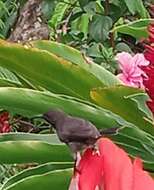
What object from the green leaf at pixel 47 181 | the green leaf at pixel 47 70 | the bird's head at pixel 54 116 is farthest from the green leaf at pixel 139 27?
the bird's head at pixel 54 116

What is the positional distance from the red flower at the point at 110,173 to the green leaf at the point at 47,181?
0.50 meters

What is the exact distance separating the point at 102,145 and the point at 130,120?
21.6 inches

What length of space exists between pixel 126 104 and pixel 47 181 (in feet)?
0.54

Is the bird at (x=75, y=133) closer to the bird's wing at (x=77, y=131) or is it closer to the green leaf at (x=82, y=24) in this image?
the bird's wing at (x=77, y=131)

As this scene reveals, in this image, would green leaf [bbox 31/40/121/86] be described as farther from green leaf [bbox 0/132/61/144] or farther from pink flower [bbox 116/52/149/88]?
pink flower [bbox 116/52/149/88]

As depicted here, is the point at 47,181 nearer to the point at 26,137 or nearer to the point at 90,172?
the point at 26,137

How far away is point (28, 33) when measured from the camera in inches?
111

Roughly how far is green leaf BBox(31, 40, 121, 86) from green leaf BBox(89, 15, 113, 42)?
1231mm

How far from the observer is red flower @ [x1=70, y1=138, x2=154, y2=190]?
627 millimetres

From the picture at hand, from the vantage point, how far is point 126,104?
1146 mm

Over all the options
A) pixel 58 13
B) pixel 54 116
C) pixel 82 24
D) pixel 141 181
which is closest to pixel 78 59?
pixel 54 116

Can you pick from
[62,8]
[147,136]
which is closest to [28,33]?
[62,8]

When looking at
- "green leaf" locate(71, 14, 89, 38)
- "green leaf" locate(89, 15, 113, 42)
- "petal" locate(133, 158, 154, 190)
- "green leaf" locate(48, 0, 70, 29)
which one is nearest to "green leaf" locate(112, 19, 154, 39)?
"petal" locate(133, 158, 154, 190)

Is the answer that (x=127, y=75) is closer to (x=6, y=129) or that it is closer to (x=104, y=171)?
(x=6, y=129)
